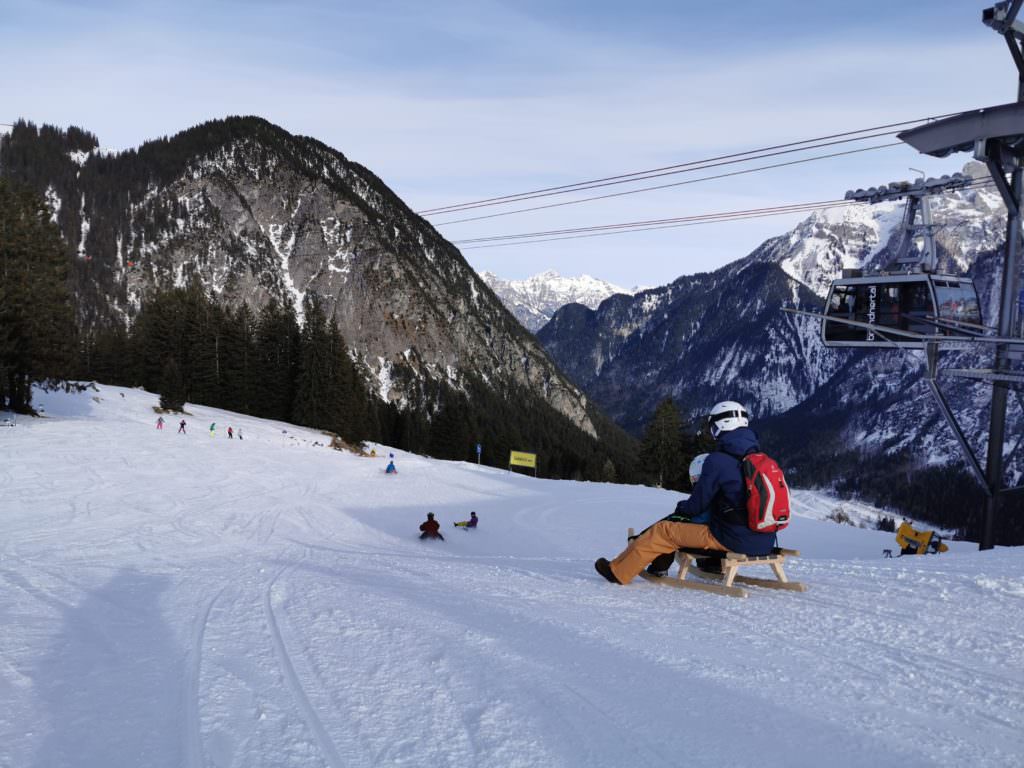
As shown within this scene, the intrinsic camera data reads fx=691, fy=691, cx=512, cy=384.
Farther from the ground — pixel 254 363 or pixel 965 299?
→ pixel 965 299

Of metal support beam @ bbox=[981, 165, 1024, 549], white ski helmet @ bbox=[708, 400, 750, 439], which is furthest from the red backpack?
metal support beam @ bbox=[981, 165, 1024, 549]

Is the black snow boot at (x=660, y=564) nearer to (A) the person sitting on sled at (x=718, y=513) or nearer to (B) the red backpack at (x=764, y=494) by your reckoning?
(A) the person sitting on sled at (x=718, y=513)

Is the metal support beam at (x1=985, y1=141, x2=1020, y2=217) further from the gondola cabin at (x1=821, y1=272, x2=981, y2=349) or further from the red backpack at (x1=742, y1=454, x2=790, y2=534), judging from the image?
the red backpack at (x1=742, y1=454, x2=790, y2=534)

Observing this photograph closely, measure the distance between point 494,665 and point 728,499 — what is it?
331 centimetres

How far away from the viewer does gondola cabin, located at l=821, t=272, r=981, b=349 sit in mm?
20578

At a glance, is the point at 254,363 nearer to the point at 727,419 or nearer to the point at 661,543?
the point at 661,543

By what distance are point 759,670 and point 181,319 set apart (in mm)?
74076

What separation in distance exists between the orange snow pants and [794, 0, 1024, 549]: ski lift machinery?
15089mm

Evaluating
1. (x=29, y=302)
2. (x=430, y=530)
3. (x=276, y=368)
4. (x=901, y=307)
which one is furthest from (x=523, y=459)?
(x=901, y=307)

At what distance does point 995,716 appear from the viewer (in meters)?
4.18

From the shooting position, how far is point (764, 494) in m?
7.04

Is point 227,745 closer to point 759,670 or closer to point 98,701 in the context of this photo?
point 98,701

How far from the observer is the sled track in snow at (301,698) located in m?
3.80

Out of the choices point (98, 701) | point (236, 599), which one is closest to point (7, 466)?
point (236, 599)
